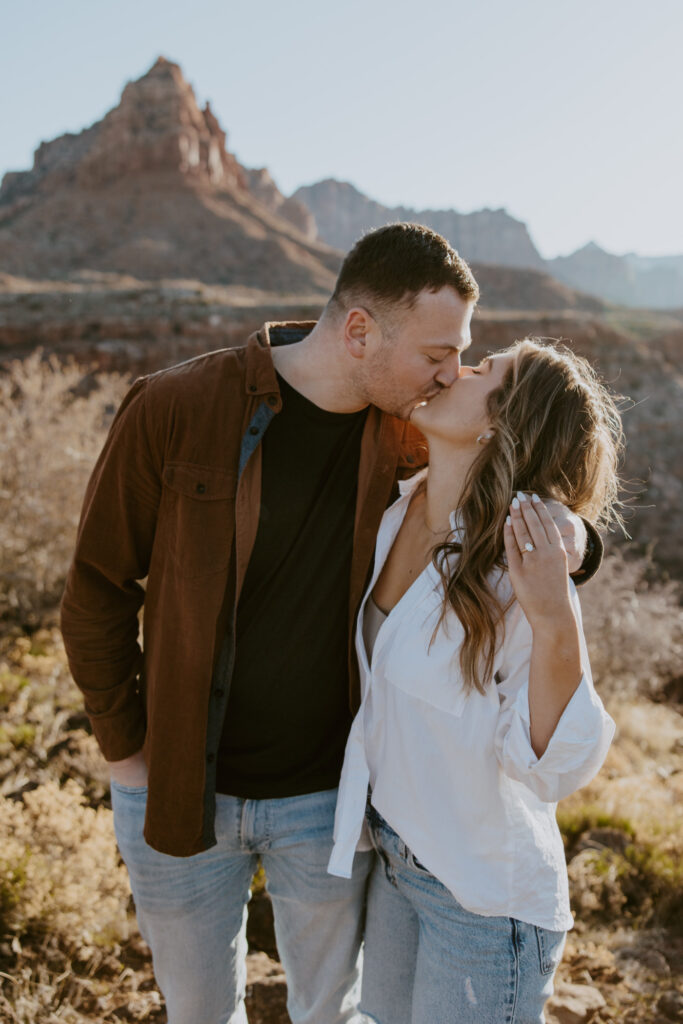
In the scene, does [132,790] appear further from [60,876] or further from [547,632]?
[547,632]

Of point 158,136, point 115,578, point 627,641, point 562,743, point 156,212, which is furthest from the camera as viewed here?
point 158,136

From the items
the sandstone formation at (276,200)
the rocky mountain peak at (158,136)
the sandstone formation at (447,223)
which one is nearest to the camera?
the rocky mountain peak at (158,136)

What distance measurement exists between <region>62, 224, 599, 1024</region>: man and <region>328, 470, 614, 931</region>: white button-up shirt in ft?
0.78

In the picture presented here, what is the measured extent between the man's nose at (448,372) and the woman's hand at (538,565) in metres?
0.60

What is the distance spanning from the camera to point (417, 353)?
219cm

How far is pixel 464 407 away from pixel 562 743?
1.02 m

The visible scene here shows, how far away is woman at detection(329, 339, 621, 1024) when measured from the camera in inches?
66.9

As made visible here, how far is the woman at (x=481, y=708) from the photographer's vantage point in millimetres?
1699

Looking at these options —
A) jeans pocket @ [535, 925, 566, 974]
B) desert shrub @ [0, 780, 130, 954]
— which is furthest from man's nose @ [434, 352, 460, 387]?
desert shrub @ [0, 780, 130, 954]

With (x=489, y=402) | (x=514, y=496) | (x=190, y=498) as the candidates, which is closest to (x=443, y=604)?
(x=514, y=496)

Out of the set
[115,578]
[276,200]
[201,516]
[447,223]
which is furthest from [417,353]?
[447,223]

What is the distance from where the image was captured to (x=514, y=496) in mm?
1968

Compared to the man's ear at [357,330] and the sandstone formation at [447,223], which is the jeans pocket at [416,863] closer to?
the man's ear at [357,330]

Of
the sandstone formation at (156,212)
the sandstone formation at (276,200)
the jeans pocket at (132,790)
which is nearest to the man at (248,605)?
the jeans pocket at (132,790)
